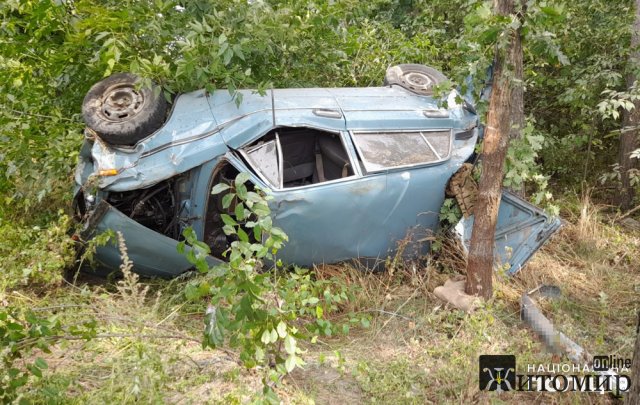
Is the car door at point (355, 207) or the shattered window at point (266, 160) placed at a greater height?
the shattered window at point (266, 160)

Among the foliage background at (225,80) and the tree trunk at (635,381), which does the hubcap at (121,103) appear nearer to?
the foliage background at (225,80)

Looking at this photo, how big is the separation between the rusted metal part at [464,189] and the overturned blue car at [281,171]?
7 cm

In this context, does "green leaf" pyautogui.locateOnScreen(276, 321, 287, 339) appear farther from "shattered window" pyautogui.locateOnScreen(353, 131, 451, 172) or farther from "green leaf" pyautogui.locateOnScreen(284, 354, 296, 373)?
"shattered window" pyautogui.locateOnScreen(353, 131, 451, 172)

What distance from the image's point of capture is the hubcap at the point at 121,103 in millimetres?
4504

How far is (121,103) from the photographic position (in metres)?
4.65

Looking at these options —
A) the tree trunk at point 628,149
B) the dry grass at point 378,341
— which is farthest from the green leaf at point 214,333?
the tree trunk at point 628,149

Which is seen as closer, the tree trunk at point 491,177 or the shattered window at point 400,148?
the tree trunk at point 491,177

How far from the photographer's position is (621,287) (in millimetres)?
5059

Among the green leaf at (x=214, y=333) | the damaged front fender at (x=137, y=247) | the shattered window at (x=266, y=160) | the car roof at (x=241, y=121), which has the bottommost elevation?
the damaged front fender at (x=137, y=247)

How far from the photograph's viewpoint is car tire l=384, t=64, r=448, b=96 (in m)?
5.47

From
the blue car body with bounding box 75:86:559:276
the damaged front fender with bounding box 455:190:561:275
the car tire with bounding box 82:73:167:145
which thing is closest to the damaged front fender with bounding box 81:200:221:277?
the blue car body with bounding box 75:86:559:276

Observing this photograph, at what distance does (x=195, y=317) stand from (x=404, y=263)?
196 cm

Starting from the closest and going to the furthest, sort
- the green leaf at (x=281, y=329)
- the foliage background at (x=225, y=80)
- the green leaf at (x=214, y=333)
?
the green leaf at (x=214, y=333) < the green leaf at (x=281, y=329) < the foliage background at (x=225, y=80)

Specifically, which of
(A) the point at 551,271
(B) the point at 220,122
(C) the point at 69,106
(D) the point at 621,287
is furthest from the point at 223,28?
(D) the point at 621,287
